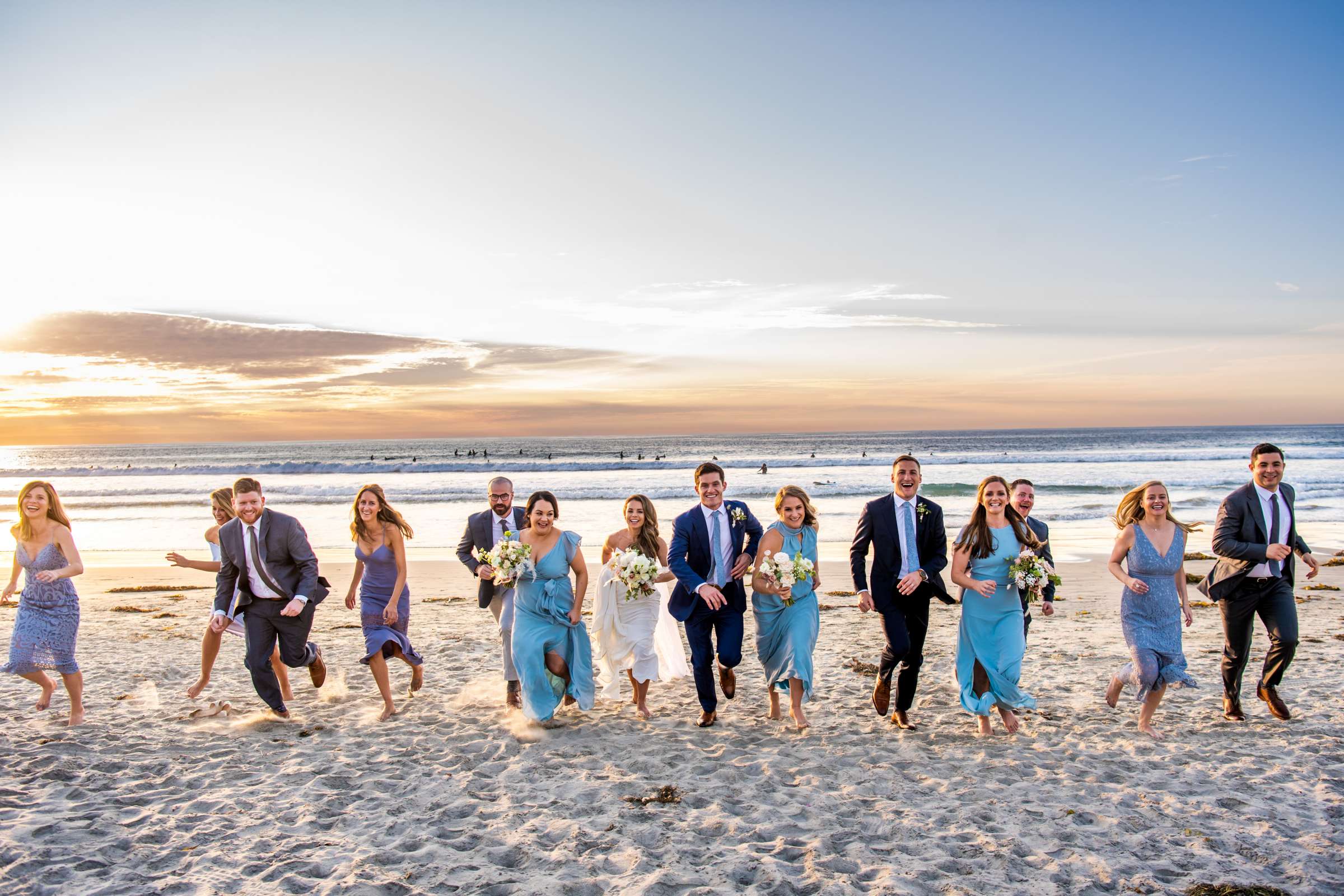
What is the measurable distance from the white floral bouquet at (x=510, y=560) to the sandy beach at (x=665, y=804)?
1.32m

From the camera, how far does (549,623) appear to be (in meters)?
6.49

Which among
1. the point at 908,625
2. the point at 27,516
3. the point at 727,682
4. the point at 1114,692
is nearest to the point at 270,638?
the point at 27,516

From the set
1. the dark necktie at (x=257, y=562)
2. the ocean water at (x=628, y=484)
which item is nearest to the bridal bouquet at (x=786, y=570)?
the dark necktie at (x=257, y=562)

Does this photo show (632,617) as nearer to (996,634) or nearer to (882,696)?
(882,696)

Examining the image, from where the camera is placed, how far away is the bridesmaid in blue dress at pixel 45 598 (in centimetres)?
641

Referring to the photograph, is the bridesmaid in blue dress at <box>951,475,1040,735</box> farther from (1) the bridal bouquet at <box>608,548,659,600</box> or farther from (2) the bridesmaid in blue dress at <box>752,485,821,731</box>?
(1) the bridal bouquet at <box>608,548,659,600</box>

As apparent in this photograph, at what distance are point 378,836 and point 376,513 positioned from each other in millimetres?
3024

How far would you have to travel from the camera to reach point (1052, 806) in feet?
16.1

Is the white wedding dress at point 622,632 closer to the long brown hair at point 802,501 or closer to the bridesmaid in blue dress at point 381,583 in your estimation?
the long brown hair at point 802,501

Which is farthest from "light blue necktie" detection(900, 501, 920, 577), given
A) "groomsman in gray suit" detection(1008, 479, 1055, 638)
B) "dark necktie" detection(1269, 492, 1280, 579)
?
"dark necktie" detection(1269, 492, 1280, 579)


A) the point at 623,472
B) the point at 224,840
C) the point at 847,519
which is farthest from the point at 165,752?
the point at 623,472

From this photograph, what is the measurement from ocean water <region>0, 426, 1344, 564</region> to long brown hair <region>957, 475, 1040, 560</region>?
10.3 metres

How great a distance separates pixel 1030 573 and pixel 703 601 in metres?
2.56

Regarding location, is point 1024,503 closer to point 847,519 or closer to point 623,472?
point 847,519
